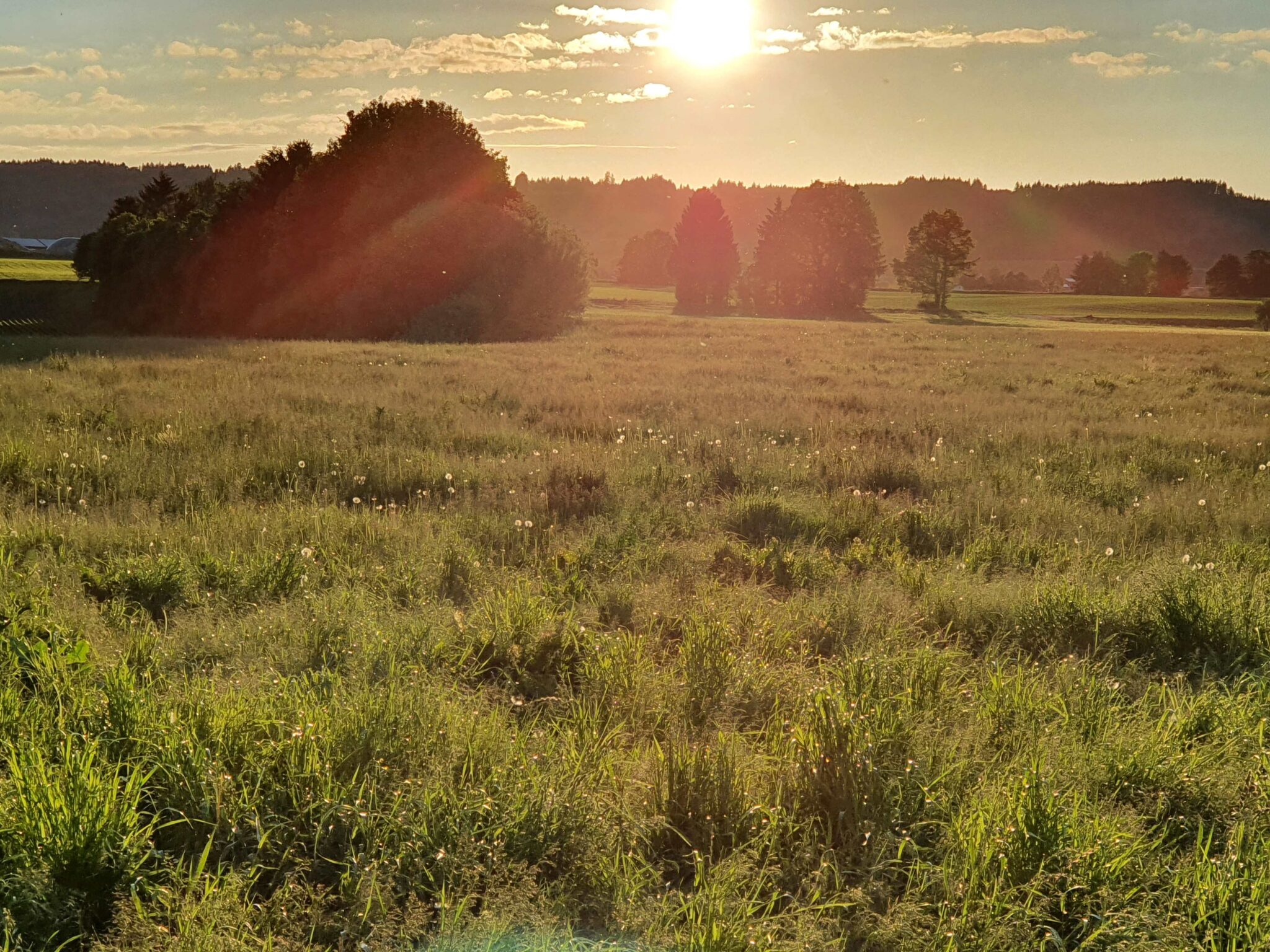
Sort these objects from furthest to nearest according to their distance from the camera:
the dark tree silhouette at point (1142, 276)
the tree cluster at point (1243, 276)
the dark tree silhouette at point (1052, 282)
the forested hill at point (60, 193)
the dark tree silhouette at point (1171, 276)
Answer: the forested hill at point (60, 193) < the dark tree silhouette at point (1052, 282) < the dark tree silhouette at point (1142, 276) < the dark tree silhouette at point (1171, 276) < the tree cluster at point (1243, 276)

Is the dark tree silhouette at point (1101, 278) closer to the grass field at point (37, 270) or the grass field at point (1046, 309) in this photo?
the grass field at point (1046, 309)

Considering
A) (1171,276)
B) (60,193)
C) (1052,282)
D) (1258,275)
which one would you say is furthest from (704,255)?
(60,193)

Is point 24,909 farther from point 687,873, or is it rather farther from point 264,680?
point 687,873

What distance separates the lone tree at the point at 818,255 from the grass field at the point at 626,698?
77345 millimetres

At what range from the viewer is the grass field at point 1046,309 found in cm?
6450

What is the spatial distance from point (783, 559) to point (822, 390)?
37.7 ft

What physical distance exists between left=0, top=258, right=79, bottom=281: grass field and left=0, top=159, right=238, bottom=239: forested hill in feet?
339

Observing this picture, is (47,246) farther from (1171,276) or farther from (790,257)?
(1171,276)

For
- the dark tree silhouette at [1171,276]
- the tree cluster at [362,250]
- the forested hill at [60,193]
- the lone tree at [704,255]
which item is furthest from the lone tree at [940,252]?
the forested hill at [60,193]

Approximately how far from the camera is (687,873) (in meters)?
3.17

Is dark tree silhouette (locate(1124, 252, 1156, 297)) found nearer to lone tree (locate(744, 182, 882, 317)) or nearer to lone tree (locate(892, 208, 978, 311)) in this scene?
lone tree (locate(892, 208, 978, 311))

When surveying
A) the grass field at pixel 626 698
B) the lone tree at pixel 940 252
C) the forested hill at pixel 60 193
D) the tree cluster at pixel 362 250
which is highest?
the forested hill at pixel 60 193

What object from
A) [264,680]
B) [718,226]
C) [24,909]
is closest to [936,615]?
[264,680]

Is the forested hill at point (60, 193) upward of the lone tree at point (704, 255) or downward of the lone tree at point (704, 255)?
upward
